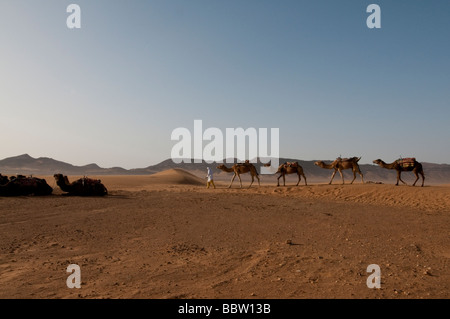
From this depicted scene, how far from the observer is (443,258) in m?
7.00

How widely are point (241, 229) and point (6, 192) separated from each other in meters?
13.7

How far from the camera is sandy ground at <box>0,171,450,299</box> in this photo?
5020 mm

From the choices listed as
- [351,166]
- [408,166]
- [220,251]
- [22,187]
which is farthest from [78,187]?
[408,166]

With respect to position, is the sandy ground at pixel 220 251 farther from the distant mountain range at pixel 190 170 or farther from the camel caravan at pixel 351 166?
the distant mountain range at pixel 190 170

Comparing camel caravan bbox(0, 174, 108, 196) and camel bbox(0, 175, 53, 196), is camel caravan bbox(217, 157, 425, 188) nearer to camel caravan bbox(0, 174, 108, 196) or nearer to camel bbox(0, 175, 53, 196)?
camel caravan bbox(0, 174, 108, 196)

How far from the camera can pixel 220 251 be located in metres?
7.39

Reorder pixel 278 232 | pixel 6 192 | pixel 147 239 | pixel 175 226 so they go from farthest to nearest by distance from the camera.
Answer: pixel 6 192 → pixel 175 226 → pixel 278 232 → pixel 147 239


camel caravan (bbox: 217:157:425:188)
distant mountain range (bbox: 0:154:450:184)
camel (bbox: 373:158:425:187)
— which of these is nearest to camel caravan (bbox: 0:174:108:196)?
camel caravan (bbox: 217:157:425:188)

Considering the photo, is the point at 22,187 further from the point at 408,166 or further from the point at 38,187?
the point at 408,166

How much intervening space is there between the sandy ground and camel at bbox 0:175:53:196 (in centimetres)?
341

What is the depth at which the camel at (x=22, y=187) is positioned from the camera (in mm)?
16703

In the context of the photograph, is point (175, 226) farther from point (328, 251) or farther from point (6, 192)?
point (6, 192)

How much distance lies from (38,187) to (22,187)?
2.45ft
